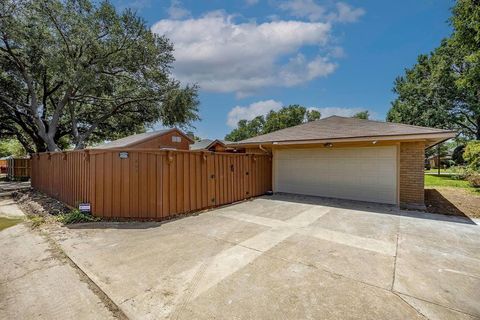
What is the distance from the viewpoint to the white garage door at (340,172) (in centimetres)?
795

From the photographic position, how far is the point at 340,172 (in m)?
8.86

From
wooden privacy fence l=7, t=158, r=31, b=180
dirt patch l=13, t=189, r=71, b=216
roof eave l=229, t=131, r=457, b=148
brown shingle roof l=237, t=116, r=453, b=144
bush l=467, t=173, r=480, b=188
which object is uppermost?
brown shingle roof l=237, t=116, r=453, b=144

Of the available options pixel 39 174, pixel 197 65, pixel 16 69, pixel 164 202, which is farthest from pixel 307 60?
pixel 16 69

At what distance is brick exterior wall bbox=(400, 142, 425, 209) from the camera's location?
299 inches

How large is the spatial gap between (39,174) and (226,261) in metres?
12.2

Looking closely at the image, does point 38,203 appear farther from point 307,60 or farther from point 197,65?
point 307,60

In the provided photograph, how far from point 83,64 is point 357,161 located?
51.8 feet

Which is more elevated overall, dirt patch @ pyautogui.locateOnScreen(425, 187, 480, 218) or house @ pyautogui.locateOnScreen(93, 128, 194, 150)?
house @ pyautogui.locateOnScreen(93, 128, 194, 150)

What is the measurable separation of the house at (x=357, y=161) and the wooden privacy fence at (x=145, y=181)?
10.6 ft

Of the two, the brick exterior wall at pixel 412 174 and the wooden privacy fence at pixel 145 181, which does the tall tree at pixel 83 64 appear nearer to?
the wooden privacy fence at pixel 145 181

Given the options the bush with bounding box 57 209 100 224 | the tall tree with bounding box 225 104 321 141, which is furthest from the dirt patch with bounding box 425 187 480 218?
the tall tree with bounding box 225 104 321 141

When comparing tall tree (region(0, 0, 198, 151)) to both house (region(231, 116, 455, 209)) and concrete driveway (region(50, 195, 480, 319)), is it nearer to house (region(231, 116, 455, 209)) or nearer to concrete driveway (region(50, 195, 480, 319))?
house (region(231, 116, 455, 209))

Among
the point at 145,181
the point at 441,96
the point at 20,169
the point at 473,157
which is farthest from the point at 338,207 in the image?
the point at 20,169

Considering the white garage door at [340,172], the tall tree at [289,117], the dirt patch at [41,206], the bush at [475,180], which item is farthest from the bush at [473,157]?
the tall tree at [289,117]
